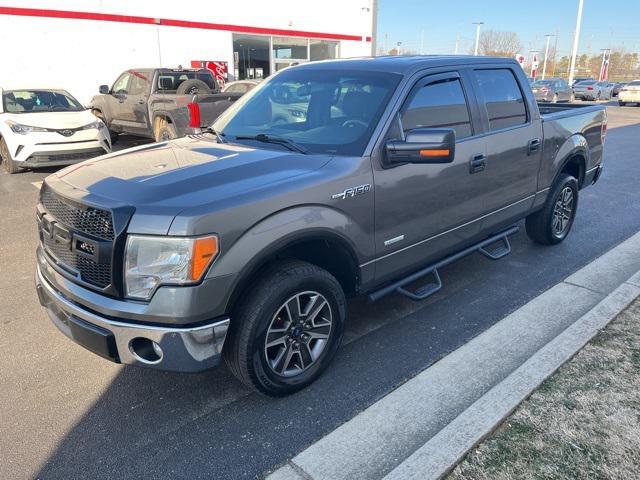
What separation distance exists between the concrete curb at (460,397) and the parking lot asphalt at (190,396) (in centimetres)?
13

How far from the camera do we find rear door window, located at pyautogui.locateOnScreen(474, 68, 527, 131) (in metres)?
4.13

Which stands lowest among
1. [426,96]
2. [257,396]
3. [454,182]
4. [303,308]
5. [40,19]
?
[257,396]

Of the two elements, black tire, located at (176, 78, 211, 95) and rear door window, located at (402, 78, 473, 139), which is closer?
rear door window, located at (402, 78, 473, 139)

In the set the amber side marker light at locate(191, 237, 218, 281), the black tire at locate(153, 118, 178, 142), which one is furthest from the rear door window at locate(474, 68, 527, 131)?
the black tire at locate(153, 118, 178, 142)

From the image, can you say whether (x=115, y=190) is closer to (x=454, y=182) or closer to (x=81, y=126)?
(x=454, y=182)

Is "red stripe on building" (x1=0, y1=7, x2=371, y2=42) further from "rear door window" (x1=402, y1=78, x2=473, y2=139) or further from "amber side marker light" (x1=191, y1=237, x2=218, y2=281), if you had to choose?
"amber side marker light" (x1=191, y1=237, x2=218, y2=281)

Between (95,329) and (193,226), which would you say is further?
(95,329)

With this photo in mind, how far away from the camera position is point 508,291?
441cm

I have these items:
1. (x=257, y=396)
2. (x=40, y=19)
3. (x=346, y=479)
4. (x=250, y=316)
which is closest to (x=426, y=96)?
(x=250, y=316)

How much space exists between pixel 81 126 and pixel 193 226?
26.3ft

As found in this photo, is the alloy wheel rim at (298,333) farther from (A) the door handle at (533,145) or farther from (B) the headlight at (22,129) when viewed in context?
(B) the headlight at (22,129)

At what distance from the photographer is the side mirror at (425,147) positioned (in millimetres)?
2922

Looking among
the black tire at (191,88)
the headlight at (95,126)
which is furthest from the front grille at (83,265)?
the black tire at (191,88)

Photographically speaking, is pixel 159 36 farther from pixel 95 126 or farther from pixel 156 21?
pixel 95 126
